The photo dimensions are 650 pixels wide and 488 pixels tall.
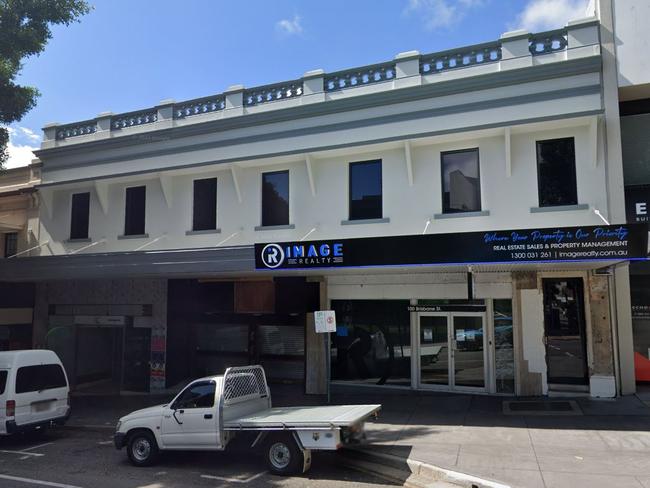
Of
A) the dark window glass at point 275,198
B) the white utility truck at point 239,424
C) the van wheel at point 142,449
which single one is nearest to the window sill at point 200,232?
the dark window glass at point 275,198

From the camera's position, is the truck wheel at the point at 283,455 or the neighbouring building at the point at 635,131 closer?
the truck wheel at the point at 283,455

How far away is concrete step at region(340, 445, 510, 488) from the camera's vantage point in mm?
7242

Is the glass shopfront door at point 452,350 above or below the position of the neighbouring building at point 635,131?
below

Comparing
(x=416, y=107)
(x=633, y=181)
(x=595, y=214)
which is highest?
(x=416, y=107)

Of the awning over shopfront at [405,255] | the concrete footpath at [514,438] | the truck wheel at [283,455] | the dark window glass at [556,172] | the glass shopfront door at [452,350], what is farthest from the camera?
the glass shopfront door at [452,350]

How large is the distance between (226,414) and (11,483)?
138 inches

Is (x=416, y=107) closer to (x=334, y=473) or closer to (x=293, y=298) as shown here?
(x=293, y=298)

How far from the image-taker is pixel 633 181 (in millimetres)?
12688

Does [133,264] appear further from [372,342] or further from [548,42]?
[548,42]

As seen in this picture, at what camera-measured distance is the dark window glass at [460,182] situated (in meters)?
13.4

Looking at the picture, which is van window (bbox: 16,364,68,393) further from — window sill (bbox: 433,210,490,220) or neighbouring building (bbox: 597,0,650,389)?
neighbouring building (bbox: 597,0,650,389)

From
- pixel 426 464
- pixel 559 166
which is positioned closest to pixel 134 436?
pixel 426 464

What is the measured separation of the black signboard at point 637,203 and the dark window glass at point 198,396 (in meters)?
10.3

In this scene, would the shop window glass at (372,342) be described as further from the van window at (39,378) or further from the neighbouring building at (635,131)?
the van window at (39,378)
